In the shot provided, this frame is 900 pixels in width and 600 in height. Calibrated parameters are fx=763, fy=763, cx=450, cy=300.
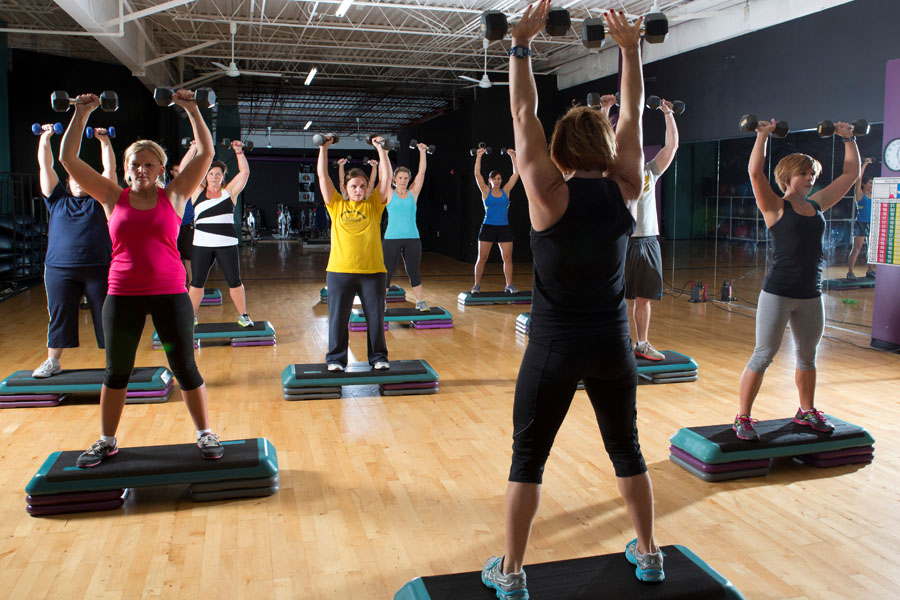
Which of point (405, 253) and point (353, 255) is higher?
point (353, 255)

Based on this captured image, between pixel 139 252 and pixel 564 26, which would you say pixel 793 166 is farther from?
pixel 139 252

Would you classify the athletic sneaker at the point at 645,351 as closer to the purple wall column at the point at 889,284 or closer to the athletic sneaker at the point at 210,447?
the purple wall column at the point at 889,284

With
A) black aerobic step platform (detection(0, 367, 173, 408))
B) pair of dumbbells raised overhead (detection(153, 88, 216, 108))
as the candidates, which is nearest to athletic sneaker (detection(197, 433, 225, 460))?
pair of dumbbells raised overhead (detection(153, 88, 216, 108))

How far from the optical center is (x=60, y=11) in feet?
37.3

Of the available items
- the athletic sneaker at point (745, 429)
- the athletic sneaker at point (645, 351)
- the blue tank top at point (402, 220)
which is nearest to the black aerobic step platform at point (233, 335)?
the blue tank top at point (402, 220)

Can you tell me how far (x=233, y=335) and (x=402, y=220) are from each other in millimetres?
2118

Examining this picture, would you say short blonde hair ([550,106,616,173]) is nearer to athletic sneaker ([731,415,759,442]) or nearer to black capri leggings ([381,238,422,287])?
athletic sneaker ([731,415,759,442])

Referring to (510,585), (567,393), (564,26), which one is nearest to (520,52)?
(564,26)

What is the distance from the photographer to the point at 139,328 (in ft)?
10.1

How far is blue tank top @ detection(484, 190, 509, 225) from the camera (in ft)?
29.1

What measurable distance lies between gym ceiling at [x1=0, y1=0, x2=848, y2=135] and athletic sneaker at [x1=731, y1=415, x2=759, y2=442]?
6068 millimetres

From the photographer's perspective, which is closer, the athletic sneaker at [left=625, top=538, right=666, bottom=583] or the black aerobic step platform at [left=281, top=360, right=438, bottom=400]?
the athletic sneaker at [left=625, top=538, right=666, bottom=583]

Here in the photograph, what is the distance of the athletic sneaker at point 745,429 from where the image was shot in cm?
352

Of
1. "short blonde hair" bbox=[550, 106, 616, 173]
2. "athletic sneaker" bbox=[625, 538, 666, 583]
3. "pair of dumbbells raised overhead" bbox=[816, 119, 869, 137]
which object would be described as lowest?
"athletic sneaker" bbox=[625, 538, 666, 583]
